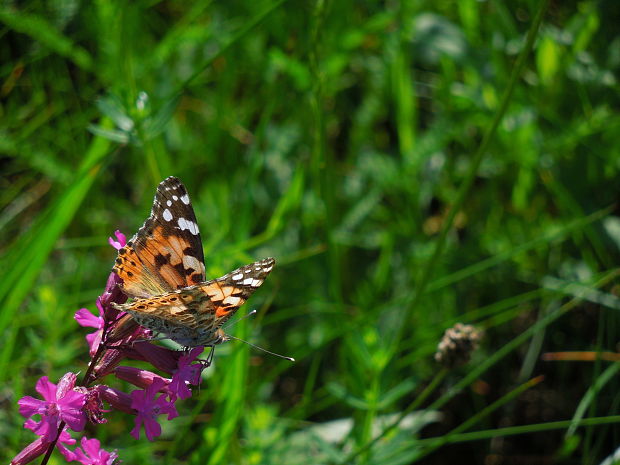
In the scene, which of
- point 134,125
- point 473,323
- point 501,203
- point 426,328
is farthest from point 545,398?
point 134,125

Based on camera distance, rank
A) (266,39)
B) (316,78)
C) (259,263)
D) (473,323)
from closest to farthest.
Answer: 1. (259,263)
2. (316,78)
3. (473,323)
4. (266,39)

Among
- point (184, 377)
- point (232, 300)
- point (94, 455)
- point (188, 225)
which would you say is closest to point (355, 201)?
point (188, 225)

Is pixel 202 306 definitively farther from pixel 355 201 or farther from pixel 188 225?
pixel 355 201

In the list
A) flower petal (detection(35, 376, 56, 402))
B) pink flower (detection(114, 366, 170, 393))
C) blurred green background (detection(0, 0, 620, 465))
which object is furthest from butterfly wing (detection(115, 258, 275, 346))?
blurred green background (detection(0, 0, 620, 465))

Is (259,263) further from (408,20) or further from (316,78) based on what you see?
(408,20)

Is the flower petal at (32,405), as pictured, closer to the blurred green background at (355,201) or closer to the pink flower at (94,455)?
the pink flower at (94,455)

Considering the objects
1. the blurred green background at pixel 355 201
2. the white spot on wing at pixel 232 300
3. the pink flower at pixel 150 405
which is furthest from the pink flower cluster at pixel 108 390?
the blurred green background at pixel 355 201
